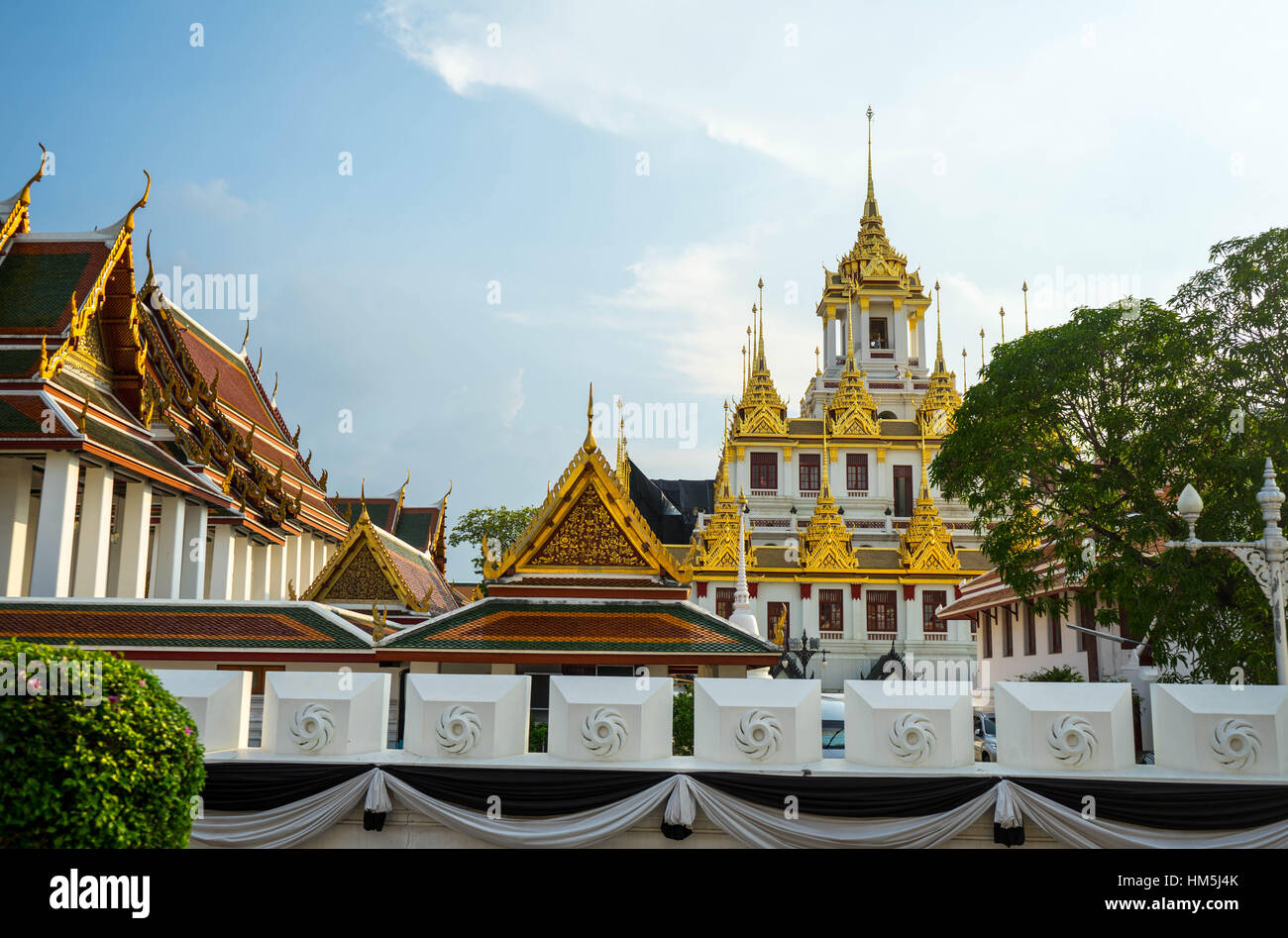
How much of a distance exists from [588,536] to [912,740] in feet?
24.9

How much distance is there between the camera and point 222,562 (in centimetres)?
2452

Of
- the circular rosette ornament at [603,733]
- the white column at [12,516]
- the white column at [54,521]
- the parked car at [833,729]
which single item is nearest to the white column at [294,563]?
the white column at [12,516]

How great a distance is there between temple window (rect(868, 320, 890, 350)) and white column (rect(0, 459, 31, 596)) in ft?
166

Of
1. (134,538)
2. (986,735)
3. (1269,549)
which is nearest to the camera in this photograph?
(1269,549)

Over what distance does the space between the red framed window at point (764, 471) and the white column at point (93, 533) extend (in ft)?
121

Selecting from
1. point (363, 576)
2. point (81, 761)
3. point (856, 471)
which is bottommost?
point (81, 761)

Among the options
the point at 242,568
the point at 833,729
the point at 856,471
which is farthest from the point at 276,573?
the point at 856,471

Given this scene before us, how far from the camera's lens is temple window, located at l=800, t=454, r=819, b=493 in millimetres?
52625

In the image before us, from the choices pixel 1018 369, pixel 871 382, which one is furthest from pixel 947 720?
pixel 871 382

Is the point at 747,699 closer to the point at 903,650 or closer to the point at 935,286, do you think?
the point at 903,650

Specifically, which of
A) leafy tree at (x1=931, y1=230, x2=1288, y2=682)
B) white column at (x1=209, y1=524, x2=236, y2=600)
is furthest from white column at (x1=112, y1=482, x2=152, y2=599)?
leafy tree at (x1=931, y1=230, x2=1288, y2=682)

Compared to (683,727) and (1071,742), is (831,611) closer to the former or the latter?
(683,727)
